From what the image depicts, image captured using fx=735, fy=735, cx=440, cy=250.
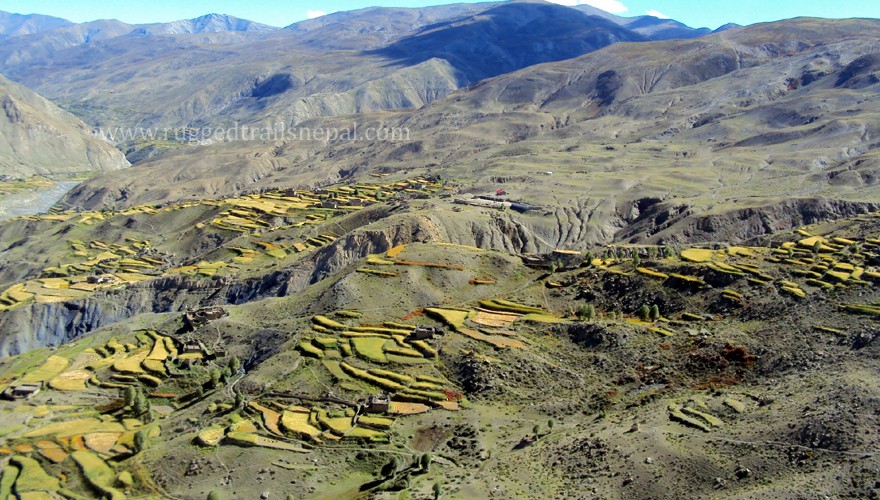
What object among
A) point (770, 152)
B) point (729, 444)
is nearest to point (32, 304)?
point (729, 444)

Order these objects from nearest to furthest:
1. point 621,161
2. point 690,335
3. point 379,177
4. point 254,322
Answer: point 690,335 < point 254,322 < point 621,161 < point 379,177

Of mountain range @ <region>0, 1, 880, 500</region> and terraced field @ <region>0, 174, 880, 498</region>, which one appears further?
terraced field @ <region>0, 174, 880, 498</region>

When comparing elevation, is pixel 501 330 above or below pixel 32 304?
above

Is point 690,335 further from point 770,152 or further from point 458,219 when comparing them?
point 770,152

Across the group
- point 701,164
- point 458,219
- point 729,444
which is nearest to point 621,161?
point 701,164

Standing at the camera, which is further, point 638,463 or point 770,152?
point 770,152

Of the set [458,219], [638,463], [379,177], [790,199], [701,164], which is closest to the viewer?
[638,463]

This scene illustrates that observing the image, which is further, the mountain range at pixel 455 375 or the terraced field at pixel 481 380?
the terraced field at pixel 481 380

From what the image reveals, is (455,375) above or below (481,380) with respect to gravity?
below

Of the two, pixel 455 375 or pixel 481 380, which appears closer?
pixel 481 380

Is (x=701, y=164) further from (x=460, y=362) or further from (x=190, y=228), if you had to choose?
(x=460, y=362)
